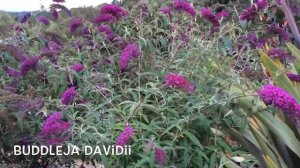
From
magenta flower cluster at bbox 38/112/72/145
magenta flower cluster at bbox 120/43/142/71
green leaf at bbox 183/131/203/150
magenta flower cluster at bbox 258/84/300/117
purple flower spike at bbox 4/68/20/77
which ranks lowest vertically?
green leaf at bbox 183/131/203/150

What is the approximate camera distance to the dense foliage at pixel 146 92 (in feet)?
6.75

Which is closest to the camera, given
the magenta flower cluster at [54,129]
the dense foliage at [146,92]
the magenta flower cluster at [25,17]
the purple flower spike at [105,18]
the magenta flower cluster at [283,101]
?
the magenta flower cluster at [283,101]

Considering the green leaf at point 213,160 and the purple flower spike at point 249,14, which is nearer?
the green leaf at point 213,160

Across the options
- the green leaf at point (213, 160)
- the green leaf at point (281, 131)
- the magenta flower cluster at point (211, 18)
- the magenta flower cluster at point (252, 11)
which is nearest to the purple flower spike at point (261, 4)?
the magenta flower cluster at point (252, 11)

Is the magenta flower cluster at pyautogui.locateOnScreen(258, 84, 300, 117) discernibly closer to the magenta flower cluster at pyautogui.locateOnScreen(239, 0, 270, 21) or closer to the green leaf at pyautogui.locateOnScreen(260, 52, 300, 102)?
the green leaf at pyautogui.locateOnScreen(260, 52, 300, 102)

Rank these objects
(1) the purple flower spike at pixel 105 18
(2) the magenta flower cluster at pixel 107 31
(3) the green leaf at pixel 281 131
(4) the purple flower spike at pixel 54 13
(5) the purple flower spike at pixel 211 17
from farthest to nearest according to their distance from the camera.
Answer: (4) the purple flower spike at pixel 54 13, (5) the purple flower spike at pixel 211 17, (2) the magenta flower cluster at pixel 107 31, (1) the purple flower spike at pixel 105 18, (3) the green leaf at pixel 281 131

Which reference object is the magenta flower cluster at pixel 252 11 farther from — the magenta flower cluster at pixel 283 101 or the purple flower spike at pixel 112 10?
the magenta flower cluster at pixel 283 101

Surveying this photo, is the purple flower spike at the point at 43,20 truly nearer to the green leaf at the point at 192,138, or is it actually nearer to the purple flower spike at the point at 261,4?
the purple flower spike at the point at 261,4

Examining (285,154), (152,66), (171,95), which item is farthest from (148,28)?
(285,154)

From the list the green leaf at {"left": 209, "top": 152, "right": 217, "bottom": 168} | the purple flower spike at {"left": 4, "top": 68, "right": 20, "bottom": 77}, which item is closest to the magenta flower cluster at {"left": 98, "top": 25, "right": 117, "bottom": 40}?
the purple flower spike at {"left": 4, "top": 68, "right": 20, "bottom": 77}

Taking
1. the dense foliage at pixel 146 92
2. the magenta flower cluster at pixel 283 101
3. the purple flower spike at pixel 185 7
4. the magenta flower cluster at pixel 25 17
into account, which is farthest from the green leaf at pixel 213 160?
the magenta flower cluster at pixel 25 17

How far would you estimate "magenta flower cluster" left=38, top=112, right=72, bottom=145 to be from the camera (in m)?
1.90

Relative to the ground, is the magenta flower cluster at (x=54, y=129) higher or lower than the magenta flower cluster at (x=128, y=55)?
lower

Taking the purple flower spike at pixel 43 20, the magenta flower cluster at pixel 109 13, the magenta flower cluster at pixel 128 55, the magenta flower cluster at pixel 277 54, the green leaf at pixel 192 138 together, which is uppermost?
the magenta flower cluster at pixel 109 13
